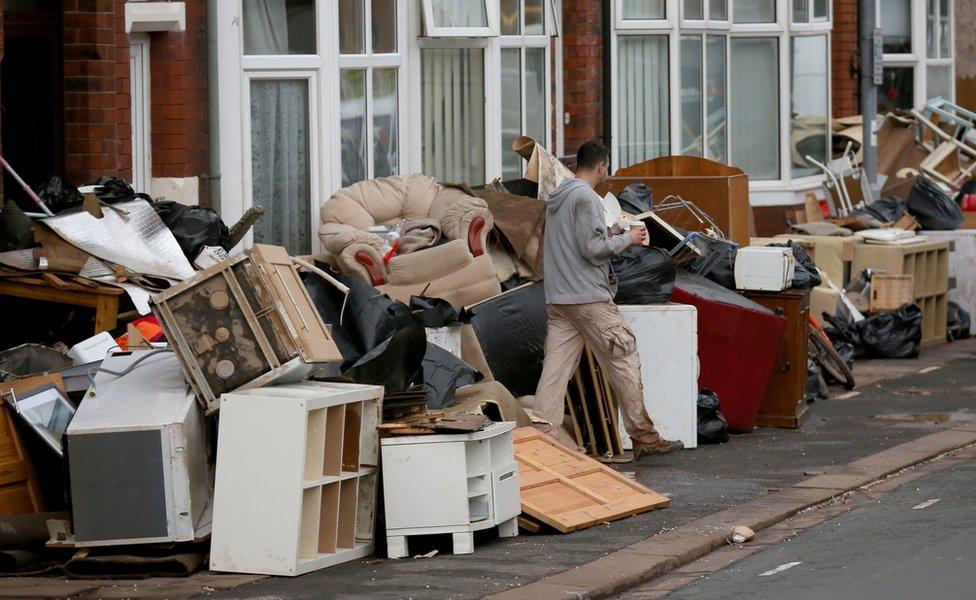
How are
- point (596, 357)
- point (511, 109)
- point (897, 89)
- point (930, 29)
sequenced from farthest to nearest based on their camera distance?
point (930, 29) → point (897, 89) → point (511, 109) → point (596, 357)

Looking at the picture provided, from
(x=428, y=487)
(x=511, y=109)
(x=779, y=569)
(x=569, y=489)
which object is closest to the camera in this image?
(x=779, y=569)

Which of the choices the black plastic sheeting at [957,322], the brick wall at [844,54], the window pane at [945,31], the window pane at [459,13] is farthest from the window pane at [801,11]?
the window pane at [945,31]

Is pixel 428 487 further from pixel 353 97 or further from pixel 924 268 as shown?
pixel 924 268

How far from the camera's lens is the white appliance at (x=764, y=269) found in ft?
40.0

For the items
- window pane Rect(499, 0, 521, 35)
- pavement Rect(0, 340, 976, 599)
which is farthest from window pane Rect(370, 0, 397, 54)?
pavement Rect(0, 340, 976, 599)

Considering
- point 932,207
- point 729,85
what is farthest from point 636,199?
point 932,207

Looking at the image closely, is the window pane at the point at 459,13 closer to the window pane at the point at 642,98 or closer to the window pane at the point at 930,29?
the window pane at the point at 642,98

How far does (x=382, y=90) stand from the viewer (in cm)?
1316

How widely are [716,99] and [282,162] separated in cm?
696

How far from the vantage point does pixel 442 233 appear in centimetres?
1210

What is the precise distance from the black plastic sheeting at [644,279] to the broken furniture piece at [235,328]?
385 centimetres

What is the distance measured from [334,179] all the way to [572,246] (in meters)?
2.54

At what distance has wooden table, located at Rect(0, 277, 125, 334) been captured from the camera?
9883 millimetres

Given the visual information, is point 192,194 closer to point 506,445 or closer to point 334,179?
point 334,179
